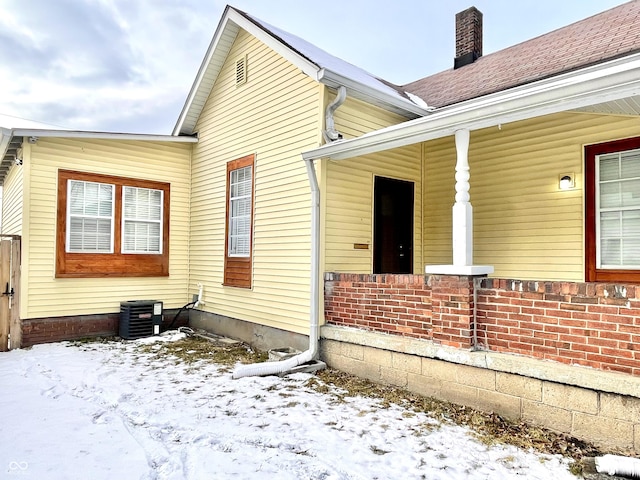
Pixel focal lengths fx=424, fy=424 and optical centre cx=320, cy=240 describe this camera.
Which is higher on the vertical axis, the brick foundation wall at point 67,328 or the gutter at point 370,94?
the gutter at point 370,94

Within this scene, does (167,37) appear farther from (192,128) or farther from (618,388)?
(618,388)

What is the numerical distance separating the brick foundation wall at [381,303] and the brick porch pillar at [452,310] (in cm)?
18

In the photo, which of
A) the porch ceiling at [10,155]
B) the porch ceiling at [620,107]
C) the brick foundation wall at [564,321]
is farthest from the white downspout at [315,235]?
the porch ceiling at [10,155]

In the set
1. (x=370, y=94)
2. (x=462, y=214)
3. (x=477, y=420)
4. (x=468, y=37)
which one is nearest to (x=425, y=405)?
(x=477, y=420)

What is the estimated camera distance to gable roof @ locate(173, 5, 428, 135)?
5596 millimetres

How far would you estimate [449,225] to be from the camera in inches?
259

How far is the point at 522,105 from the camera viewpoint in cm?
359

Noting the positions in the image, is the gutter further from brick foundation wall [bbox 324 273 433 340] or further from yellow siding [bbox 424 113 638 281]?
brick foundation wall [bbox 324 273 433 340]

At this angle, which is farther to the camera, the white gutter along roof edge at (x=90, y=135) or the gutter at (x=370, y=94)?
the white gutter along roof edge at (x=90, y=135)

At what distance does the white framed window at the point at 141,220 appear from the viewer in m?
7.73

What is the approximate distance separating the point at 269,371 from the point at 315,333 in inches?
28.8

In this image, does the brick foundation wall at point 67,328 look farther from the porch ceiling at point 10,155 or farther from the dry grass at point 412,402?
the porch ceiling at point 10,155


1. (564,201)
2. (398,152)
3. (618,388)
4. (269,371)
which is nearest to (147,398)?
(269,371)

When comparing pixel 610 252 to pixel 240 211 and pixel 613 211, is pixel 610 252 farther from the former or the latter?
pixel 240 211
